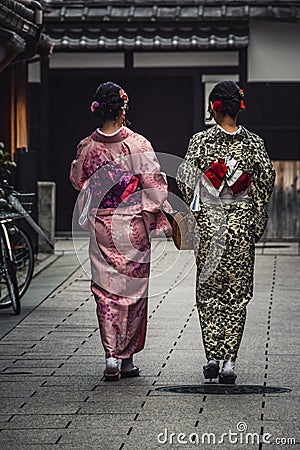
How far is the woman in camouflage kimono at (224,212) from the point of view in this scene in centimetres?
824

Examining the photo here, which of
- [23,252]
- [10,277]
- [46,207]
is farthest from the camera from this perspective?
[46,207]

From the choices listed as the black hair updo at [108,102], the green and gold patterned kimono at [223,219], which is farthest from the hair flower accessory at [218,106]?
the black hair updo at [108,102]

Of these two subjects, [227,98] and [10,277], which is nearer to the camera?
[227,98]

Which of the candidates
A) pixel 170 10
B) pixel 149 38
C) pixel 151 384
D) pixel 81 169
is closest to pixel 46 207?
pixel 149 38

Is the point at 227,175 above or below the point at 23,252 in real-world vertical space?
above

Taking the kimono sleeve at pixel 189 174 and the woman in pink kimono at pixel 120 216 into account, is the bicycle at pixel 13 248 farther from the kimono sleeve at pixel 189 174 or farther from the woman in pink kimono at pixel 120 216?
the kimono sleeve at pixel 189 174

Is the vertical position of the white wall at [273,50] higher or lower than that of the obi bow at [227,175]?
higher

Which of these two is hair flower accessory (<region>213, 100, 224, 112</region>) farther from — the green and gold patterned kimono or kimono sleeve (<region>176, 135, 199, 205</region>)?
kimono sleeve (<region>176, 135, 199, 205</region>)

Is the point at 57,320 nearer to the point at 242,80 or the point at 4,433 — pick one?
the point at 4,433

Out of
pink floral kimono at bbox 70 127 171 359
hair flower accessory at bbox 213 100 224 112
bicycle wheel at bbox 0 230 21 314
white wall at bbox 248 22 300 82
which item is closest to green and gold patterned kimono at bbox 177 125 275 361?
hair flower accessory at bbox 213 100 224 112

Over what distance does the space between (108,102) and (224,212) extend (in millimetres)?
1187

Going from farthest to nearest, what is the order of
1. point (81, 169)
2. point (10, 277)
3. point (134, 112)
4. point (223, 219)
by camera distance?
point (134, 112) < point (10, 277) < point (81, 169) < point (223, 219)

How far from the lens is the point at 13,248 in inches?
478

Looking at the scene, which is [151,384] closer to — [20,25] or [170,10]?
[20,25]
